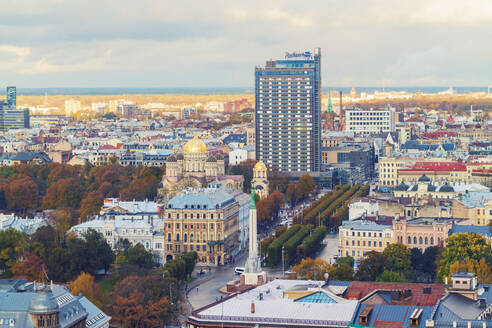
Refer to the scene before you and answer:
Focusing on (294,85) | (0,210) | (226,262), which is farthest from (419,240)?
(294,85)

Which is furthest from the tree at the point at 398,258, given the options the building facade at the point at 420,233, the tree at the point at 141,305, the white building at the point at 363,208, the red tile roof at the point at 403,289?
the white building at the point at 363,208

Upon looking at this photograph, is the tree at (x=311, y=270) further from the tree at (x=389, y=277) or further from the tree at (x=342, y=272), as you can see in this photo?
the tree at (x=389, y=277)

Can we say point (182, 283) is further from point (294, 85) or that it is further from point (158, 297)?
point (294, 85)

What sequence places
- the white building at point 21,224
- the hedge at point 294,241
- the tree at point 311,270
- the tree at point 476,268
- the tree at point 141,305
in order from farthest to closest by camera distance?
the white building at point 21,224 → the hedge at point 294,241 → the tree at point 311,270 → the tree at point 476,268 → the tree at point 141,305

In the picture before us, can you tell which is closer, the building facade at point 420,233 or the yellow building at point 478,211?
the building facade at point 420,233

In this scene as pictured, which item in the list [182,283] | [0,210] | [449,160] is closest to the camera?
[182,283]

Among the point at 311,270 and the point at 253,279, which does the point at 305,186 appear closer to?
the point at 311,270
